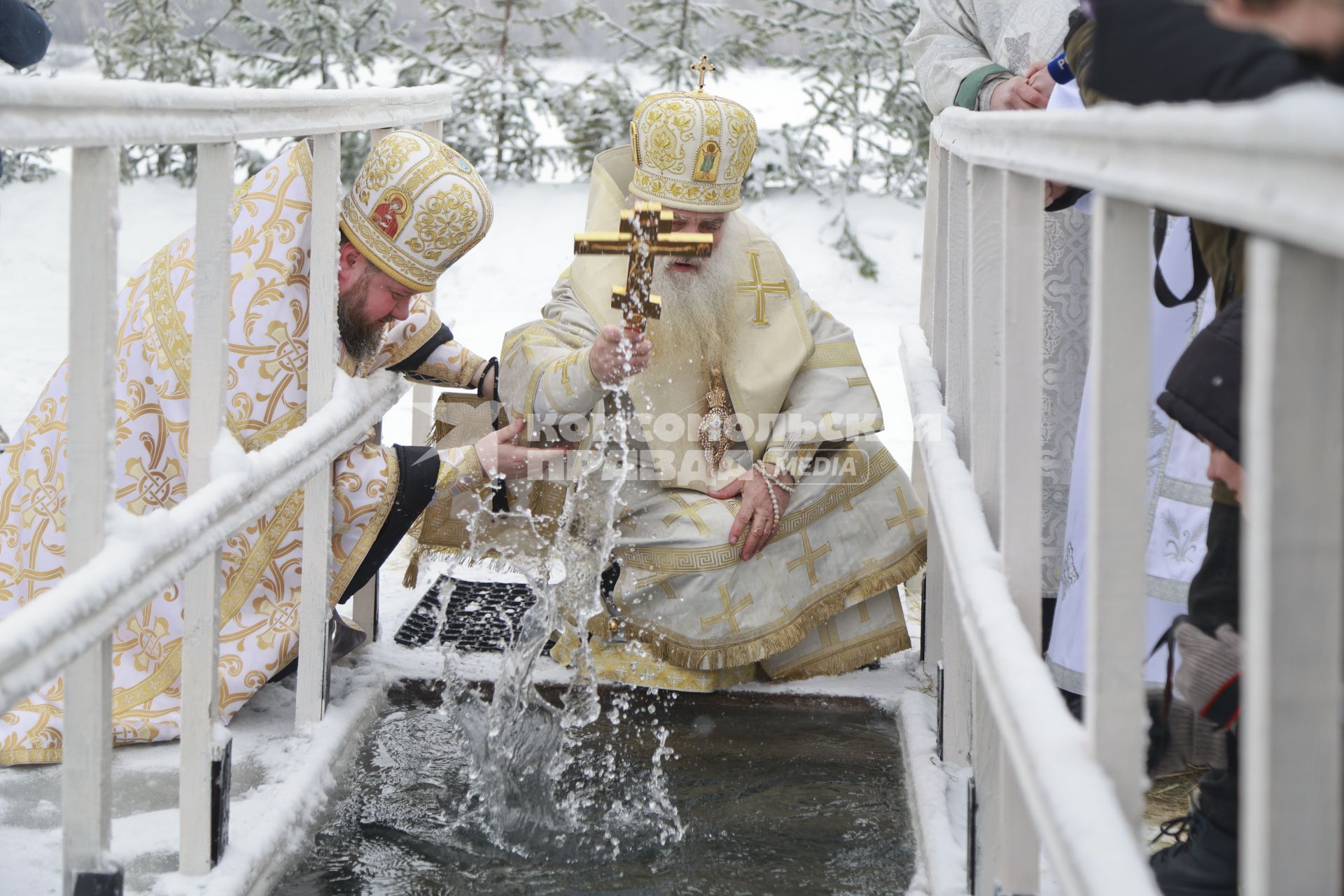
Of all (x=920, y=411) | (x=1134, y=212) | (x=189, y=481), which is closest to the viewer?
(x=1134, y=212)

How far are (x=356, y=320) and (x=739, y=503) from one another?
1103 mm

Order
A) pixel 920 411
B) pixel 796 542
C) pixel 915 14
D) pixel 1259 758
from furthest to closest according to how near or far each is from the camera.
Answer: pixel 915 14
pixel 796 542
pixel 920 411
pixel 1259 758

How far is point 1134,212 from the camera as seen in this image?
3.79 feet

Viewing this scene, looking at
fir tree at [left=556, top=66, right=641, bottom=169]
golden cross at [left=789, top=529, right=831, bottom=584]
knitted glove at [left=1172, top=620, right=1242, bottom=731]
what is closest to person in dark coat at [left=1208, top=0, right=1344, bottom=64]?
knitted glove at [left=1172, top=620, right=1242, bottom=731]

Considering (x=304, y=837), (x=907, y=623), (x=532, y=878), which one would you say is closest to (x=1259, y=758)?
(x=532, y=878)

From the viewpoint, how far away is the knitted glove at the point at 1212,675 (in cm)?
160

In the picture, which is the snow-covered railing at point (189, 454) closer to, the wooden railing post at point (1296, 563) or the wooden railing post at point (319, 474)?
the wooden railing post at point (319, 474)

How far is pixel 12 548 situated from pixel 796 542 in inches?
72.8

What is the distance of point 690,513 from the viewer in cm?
362

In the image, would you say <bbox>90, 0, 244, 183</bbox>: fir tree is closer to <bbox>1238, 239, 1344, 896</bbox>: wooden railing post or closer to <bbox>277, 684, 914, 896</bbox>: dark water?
<bbox>277, 684, 914, 896</bbox>: dark water

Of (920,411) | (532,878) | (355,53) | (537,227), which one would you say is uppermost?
(355,53)

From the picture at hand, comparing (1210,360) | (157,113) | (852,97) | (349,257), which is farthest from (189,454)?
(852,97)

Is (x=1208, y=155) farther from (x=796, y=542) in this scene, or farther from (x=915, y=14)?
(x=915, y=14)

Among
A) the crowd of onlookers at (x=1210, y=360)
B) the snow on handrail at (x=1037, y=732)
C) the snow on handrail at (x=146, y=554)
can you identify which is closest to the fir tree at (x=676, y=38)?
the snow on handrail at (x=146, y=554)
